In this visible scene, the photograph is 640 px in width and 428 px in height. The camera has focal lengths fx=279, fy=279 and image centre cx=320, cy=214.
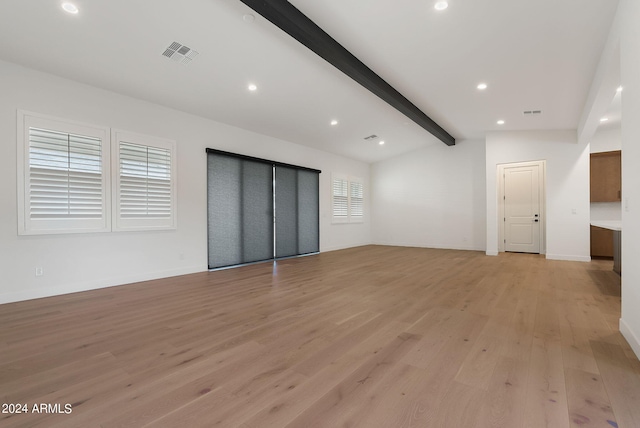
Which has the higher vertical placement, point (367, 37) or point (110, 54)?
point (367, 37)

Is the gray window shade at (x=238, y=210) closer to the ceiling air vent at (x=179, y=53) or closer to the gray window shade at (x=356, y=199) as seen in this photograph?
the ceiling air vent at (x=179, y=53)

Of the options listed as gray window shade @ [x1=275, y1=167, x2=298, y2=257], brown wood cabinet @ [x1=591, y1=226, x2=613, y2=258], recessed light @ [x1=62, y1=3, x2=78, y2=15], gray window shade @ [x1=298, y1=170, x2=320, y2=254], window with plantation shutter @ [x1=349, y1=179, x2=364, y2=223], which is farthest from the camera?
window with plantation shutter @ [x1=349, y1=179, x2=364, y2=223]

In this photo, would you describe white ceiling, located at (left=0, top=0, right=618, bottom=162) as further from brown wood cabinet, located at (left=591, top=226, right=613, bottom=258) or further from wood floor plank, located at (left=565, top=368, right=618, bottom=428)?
wood floor plank, located at (left=565, top=368, right=618, bottom=428)

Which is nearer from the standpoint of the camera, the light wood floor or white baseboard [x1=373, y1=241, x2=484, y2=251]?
the light wood floor

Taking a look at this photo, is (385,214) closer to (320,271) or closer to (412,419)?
(320,271)

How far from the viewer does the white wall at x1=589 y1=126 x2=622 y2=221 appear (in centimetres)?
655

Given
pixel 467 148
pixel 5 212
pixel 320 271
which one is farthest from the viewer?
pixel 467 148

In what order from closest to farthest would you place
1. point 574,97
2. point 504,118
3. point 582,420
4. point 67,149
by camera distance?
point 582,420 < point 67,149 < point 574,97 < point 504,118

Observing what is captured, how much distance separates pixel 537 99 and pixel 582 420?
5.42 metres

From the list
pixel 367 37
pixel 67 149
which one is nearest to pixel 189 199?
pixel 67 149

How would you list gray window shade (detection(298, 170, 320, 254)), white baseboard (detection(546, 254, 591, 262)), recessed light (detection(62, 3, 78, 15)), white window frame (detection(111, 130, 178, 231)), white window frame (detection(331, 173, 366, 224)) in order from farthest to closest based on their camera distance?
1. white window frame (detection(331, 173, 366, 224))
2. gray window shade (detection(298, 170, 320, 254))
3. white baseboard (detection(546, 254, 591, 262))
4. white window frame (detection(111, 130, 178, 231))
5. recessed light (detection(62, 3, 78, 15))

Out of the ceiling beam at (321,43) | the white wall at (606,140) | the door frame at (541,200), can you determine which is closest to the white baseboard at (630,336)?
the ceiling beam at (321,43)

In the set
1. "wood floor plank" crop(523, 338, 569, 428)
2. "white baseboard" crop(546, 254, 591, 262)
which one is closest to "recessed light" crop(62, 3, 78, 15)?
"wood floor plank" crop(523, 338, 569, 428)

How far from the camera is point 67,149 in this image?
12.5ft
